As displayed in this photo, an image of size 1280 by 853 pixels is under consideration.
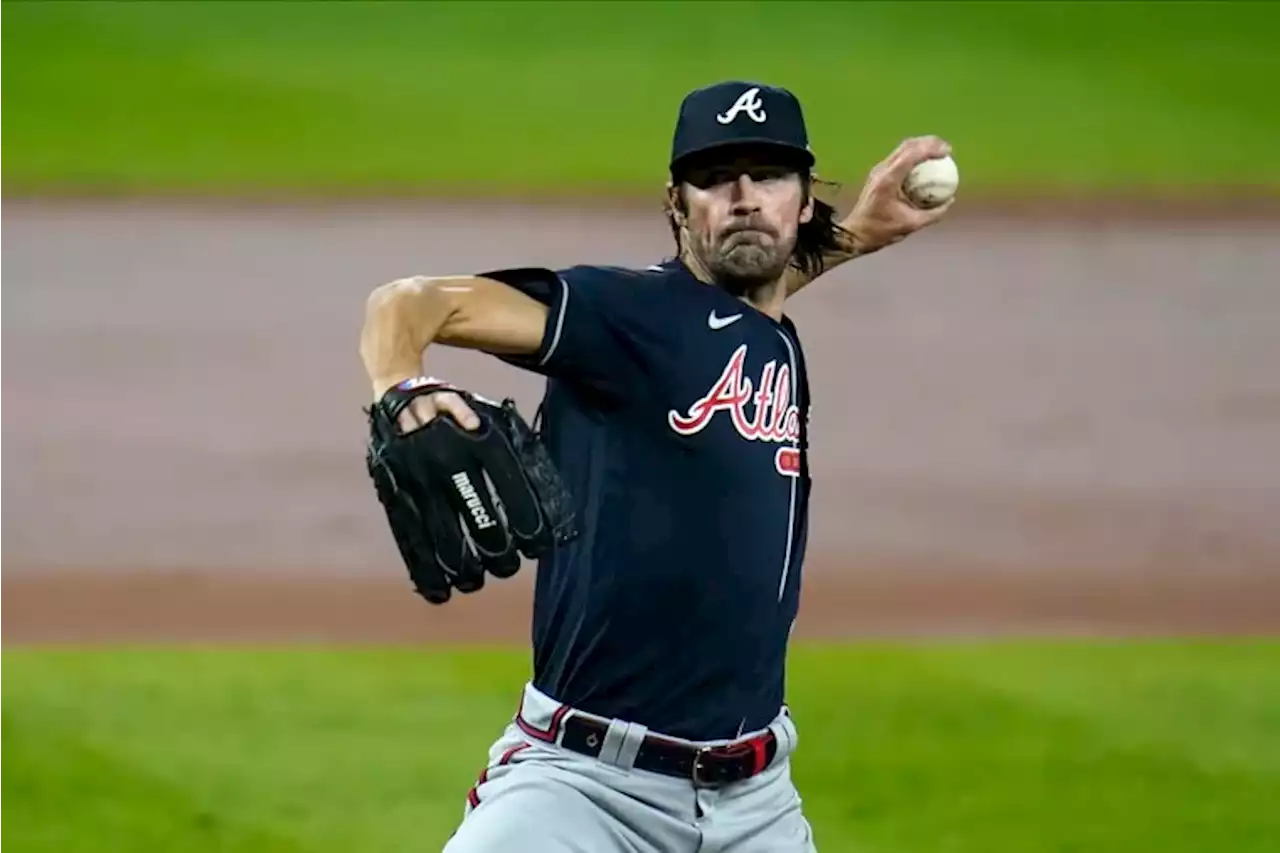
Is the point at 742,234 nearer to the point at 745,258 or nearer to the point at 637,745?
the point at 745,258

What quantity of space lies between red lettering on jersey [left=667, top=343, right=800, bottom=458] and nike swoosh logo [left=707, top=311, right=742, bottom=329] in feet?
0.15

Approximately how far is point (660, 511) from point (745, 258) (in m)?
0.44

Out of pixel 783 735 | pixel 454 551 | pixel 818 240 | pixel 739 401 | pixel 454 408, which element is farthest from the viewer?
pixel 818 240

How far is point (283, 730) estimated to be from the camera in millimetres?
5793

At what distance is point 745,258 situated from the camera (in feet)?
10.9

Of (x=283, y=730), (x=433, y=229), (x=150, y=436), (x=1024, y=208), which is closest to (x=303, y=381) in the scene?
(x=150, y=436)

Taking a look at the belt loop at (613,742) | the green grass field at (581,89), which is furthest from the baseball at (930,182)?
the green grass field at (581,89)

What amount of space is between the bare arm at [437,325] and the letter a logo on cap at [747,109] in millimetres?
483

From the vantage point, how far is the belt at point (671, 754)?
3.22 m

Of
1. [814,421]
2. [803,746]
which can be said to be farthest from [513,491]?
[814,421]

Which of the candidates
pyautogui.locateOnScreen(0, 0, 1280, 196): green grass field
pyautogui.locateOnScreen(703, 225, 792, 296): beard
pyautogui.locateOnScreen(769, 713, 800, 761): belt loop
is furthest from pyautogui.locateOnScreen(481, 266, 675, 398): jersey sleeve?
pyautogui.locateOnScreen(0, 0, 1280, 196): green grass field

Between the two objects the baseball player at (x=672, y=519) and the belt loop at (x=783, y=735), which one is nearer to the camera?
the baseball player at (x=672, y=519)

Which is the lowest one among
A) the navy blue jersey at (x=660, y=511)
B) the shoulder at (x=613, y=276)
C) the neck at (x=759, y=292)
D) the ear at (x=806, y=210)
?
the navy blue jersey at (x=660, y=511)

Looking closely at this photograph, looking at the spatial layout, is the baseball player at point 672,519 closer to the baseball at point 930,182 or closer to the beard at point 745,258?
the beard at point 745,258
